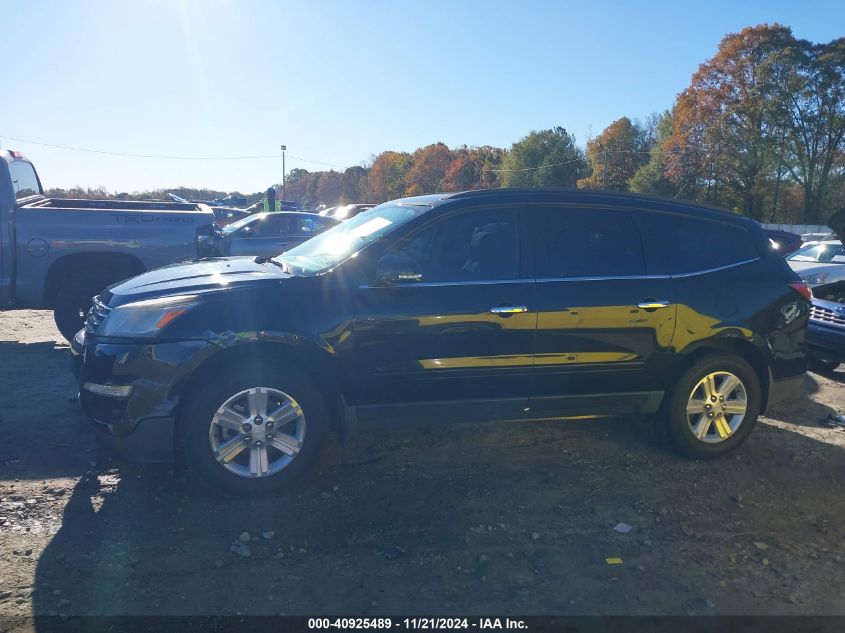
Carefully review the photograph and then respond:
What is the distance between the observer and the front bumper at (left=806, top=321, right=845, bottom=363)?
7145 mm

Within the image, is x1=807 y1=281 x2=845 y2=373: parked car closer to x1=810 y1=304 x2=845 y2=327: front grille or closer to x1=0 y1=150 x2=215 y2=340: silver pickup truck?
x1=810 y1=304 x2=845 y2=327: front grille

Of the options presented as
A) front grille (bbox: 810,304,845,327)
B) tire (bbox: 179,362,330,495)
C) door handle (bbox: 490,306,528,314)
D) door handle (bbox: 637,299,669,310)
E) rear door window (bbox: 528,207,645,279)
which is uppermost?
rear door window (bbox: 528,207,645,279)

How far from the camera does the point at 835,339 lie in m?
7.20

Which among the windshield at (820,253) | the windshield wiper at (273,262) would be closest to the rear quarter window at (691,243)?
the windshield wiper at (273,262)

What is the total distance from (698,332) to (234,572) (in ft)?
11.3

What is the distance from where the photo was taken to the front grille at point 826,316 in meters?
7.19

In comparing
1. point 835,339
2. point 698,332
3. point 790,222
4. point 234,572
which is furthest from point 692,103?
point 234,572

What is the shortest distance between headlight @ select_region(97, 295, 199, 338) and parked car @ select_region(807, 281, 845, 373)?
20.0 feet

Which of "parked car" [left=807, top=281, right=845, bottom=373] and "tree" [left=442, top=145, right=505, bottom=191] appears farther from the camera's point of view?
"tree" [left=442, top=145, right=505, bottom=191]

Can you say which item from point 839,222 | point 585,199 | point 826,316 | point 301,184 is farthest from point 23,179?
point 301,184

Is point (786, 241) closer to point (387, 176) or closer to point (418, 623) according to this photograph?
point (418, 623)

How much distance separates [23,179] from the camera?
865 cm

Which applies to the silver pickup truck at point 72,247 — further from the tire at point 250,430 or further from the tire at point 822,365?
the tire at point 822,365

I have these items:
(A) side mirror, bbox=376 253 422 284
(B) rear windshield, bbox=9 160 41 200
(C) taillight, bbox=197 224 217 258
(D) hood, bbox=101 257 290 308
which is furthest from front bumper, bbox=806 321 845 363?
(B) rear windshield, bbox=9 160 41 200
